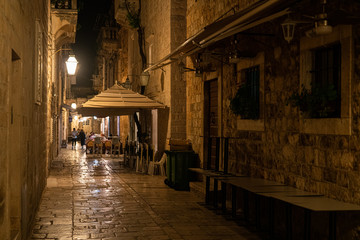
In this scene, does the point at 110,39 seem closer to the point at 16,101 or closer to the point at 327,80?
the point at 327,80

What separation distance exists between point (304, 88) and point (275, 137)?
149cm

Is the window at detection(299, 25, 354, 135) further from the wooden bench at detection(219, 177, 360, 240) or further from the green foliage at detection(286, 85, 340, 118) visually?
the wooden bench at detection(219, 177, 360, 240)

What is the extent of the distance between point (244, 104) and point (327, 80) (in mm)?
2486

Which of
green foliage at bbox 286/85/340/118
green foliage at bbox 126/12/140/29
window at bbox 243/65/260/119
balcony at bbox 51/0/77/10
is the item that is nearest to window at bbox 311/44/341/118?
green foliage at bbox 286/85/340/118

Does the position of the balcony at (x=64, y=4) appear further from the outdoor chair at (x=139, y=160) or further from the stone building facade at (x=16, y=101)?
the stone building facade at (x=16, y=101)

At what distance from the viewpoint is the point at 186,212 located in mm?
8781

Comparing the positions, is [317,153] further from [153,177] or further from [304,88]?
[153,177]

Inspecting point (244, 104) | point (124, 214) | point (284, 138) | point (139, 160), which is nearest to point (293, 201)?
point (284, 138)

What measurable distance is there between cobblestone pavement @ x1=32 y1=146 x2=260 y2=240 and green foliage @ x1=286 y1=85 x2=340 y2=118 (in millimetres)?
2203

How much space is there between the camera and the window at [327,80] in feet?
19.6

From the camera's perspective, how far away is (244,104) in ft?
28.7

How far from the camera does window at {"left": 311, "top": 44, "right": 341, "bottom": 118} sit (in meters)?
5.98

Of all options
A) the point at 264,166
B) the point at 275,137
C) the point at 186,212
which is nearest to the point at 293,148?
the point at 275,137

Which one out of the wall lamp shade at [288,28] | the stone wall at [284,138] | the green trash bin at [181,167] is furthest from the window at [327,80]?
the green trash bin at [181,167]
